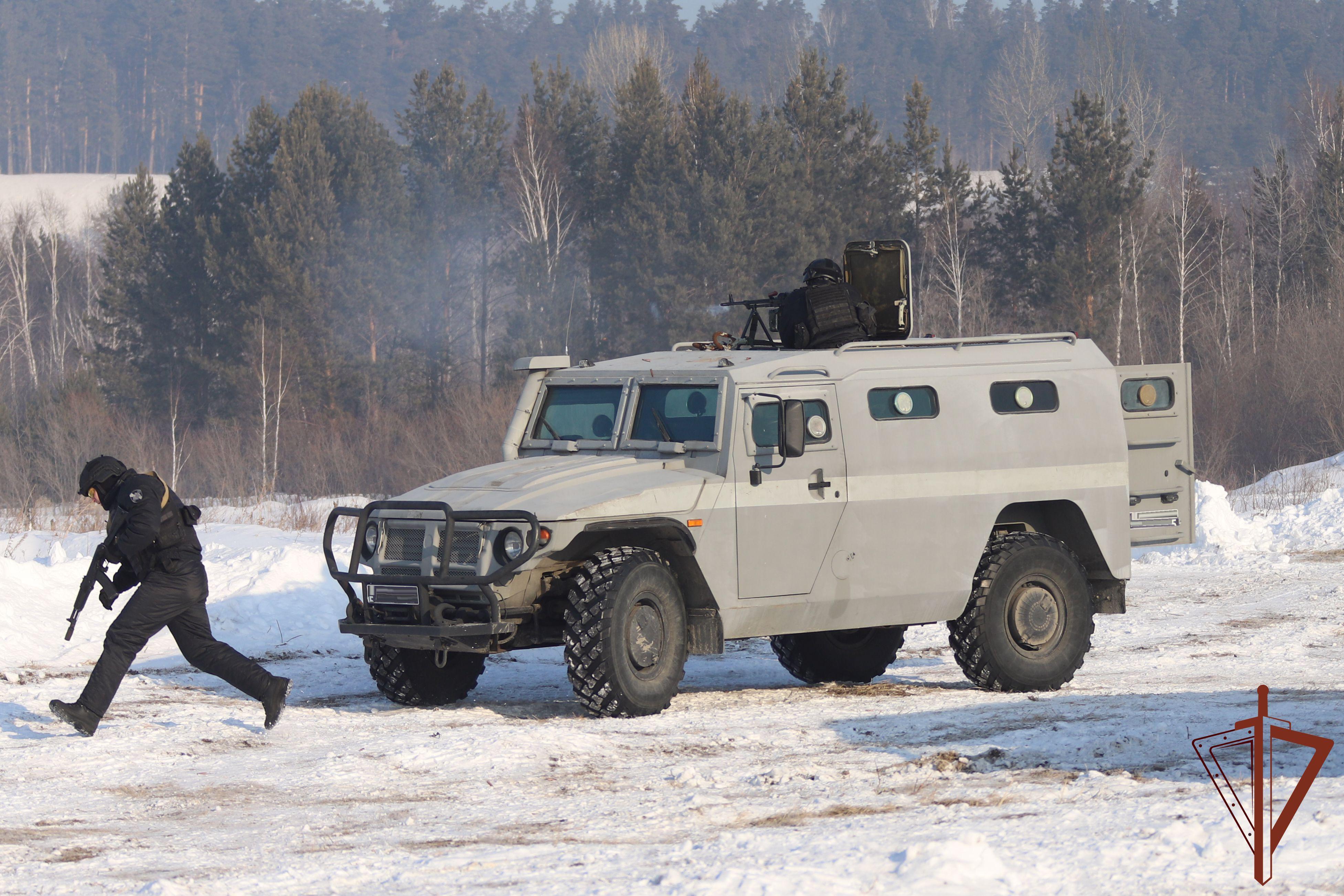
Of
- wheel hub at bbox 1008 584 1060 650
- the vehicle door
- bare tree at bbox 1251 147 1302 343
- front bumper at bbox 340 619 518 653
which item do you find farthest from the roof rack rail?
bare tree at bbox 1251 147 1302 343

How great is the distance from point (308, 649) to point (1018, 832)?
8400 mm

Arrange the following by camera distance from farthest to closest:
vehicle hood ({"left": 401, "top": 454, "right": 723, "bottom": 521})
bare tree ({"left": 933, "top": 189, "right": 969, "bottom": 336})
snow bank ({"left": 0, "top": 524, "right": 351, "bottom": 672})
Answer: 1. bare tree ({"left": 933, "top": 189, "right": 969, "bottom": 336})
2. snow bank ({"left": 0, "top": 524, "right": 351, "bottom": 672})
3. vehicle hood ({"left": 401, "top": 454, "right": 723, "bottom": 521})

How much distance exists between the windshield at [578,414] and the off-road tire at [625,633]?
125 centimetres

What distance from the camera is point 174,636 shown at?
30.9 ft

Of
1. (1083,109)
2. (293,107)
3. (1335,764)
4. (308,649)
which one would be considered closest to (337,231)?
(293,107)

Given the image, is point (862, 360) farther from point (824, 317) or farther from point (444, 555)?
A: point (444, 555)

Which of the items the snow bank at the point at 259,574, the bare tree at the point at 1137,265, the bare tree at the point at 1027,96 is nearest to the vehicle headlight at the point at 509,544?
the snow bank at the point at 259,574

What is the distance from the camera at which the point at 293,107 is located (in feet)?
170

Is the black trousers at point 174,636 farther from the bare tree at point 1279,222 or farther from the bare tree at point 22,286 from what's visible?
the bare tree at point 22,286

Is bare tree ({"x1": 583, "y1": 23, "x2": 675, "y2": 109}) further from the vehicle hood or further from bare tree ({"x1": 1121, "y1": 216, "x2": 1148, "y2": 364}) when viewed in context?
the vehicle hood

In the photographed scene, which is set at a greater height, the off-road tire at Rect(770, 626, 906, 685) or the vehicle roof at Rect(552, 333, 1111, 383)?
the vehicle roof at Rect(552, 333, 1111, 383)

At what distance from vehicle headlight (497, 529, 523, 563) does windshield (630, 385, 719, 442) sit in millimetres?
1369

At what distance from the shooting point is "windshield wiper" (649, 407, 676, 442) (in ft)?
33.1

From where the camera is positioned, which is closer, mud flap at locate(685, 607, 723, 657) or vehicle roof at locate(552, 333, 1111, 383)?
mud flap at locate(685, 607, 723, 657)
